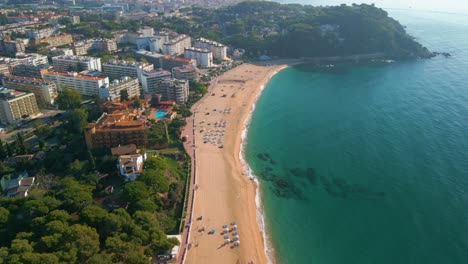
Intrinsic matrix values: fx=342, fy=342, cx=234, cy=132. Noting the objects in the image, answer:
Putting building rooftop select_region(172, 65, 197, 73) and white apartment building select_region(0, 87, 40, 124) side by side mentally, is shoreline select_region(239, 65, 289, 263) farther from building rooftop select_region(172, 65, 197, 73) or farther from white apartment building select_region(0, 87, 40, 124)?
white apartment building select_region(0, 87, 40, 124)

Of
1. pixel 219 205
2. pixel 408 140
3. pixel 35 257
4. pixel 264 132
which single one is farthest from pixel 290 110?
pixel 35 257

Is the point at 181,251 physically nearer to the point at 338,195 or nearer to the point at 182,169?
the point at 182,169

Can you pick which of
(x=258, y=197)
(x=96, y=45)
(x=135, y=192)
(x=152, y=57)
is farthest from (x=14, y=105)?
(x=96, y=45)

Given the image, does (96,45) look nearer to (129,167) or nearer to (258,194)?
(129,167)

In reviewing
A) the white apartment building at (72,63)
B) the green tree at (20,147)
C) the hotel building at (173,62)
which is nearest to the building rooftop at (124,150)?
the green tree at (20,147)

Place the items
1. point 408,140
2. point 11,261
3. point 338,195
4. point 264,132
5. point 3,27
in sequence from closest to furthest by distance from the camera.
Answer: point 11,261
point 338,195
point 408,140
point 264,132
point 3,27

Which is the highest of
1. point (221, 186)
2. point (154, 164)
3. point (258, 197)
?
point (154, 164)
